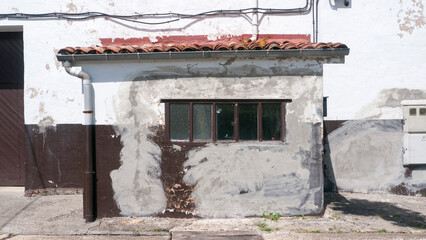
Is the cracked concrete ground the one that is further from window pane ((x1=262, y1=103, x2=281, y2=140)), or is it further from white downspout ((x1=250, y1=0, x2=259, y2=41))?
white downspout ((x1=250, y1=0, x2=259, y2=41))

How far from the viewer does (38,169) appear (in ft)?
27.9

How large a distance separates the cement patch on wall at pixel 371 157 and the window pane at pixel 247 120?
2.80 metres

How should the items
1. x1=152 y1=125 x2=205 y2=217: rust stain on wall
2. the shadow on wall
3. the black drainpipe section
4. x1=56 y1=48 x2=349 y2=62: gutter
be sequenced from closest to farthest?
x1=56 y1=48 x2=349 y2=62: gutter
the black drainpipe section
x1=152 y1=125 x2=205 y2=217: rust stain on wall
the shadow on wall

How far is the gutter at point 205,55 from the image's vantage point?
248 inches

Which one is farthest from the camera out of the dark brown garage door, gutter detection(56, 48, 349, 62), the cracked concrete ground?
the dark brown garage door

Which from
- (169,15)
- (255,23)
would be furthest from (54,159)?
(255,23)

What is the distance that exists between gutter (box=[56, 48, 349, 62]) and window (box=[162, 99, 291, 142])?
784 mm

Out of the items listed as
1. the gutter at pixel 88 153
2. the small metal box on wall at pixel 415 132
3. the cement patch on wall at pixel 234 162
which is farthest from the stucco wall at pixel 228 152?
the small metal box on wall at pixel 415 132

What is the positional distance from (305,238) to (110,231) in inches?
120

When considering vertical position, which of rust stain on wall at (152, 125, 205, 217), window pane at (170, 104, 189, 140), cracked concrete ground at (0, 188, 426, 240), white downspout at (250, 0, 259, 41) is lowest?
cracked concrete ground at (0, 188, 426, 240)

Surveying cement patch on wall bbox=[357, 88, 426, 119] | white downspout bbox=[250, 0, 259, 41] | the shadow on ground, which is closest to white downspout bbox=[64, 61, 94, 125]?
white downspout bbox=[250, 0, 259, 41]

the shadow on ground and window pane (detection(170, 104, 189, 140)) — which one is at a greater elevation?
window pane (detection(170, 104, 189, 140))

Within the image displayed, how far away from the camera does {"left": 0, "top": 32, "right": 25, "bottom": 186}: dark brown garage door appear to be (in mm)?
9086

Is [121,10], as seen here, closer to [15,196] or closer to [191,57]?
[191,57]
